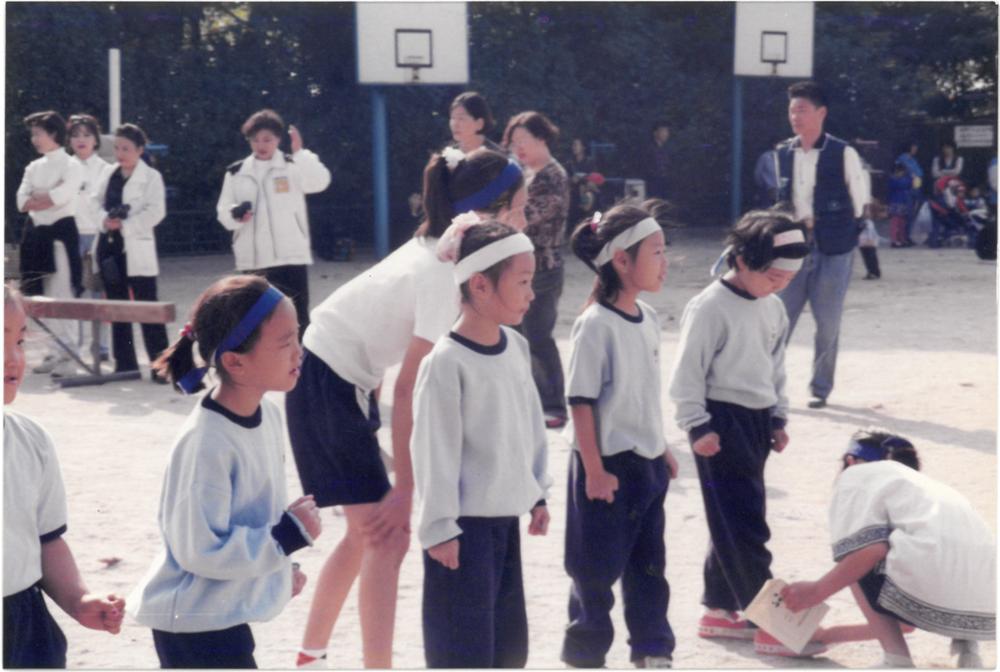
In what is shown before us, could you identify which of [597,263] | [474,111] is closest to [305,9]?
[474,111]

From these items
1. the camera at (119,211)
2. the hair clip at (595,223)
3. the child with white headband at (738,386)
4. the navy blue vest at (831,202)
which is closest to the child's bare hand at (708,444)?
the child with white headband at (738,386)

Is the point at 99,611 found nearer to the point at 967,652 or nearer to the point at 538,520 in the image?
the point at 538,520

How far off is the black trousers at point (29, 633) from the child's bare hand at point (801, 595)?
2.18m

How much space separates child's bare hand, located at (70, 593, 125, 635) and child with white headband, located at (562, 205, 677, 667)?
156 centimetres

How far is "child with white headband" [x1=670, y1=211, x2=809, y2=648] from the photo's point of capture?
430 centimetres

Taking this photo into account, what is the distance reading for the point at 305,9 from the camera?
20062mm

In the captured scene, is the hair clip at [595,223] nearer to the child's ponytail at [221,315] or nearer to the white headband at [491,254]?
the white headband at [491,254]

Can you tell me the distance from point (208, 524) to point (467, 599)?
0.80 m

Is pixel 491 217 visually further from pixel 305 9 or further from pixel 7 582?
pixel 305 9

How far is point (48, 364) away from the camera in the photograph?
9898 millimetres

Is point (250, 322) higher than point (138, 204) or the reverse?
higher

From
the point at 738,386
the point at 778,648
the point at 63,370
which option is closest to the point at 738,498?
the point at 738,386

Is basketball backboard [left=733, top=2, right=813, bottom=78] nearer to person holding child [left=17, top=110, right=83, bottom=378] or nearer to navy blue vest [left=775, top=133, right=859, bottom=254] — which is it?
navy blue vest [left=775, top=133, right=859, bottom=254]

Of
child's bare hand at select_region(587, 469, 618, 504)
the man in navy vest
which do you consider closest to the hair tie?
child's bare hand at select_region(587, 469, 618, 504)
